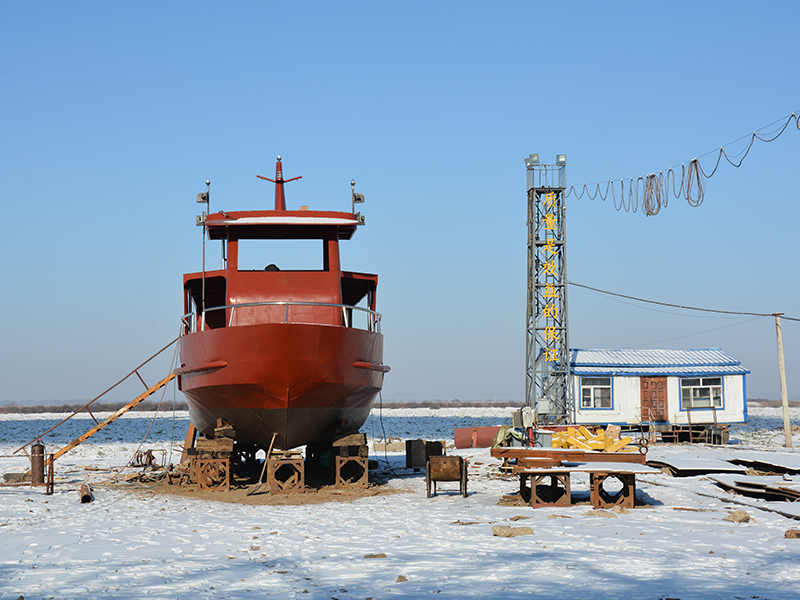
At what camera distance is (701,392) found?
31734 mm

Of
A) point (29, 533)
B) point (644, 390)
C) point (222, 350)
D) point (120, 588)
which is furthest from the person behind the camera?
point (644, 390)

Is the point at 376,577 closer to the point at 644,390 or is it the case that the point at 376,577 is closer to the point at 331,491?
the point at 331,491

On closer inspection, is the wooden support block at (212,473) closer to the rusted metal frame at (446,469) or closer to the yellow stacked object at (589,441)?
the rusted metal frame at (446,469)

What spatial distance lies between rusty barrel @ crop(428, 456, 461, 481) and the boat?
2.47m

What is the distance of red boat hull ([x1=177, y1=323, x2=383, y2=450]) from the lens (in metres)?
13.7

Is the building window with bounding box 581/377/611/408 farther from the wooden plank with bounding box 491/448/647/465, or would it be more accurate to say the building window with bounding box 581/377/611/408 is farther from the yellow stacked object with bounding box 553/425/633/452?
the wooden plank with bounding box 491/448/647/465

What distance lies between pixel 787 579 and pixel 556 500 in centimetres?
598

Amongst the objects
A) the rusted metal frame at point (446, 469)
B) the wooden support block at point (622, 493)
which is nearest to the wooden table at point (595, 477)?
the wooden support block at point (622, 493)

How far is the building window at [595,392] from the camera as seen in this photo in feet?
104

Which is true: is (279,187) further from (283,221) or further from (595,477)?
(595,477)

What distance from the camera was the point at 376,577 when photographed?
7.09m

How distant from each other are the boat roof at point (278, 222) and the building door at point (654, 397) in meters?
20.0

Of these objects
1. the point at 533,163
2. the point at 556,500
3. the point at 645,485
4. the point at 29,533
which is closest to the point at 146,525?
the point at 29,533

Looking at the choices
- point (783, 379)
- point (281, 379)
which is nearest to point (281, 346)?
point (281, 379)
